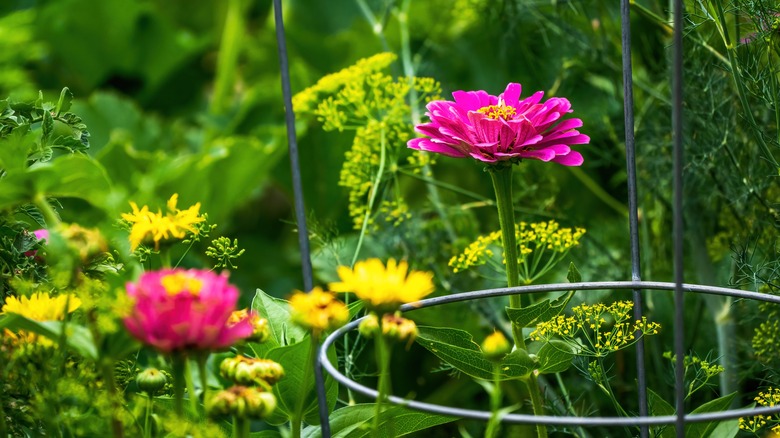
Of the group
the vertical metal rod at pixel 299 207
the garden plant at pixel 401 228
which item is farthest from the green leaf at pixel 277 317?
the vertical metal rod at pixel 299 207

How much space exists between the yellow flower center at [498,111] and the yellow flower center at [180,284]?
0.23 m

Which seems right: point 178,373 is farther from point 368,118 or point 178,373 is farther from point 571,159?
point 368,118

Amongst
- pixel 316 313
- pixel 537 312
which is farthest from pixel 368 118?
pixel 316 313

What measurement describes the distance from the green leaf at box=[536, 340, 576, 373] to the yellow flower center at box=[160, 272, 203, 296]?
23 cm

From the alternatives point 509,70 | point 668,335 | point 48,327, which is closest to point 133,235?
point 48,327

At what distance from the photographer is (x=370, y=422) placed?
53 centimetres

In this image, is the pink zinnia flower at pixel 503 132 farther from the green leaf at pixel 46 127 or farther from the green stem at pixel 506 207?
the green leaf at pixel 46 127

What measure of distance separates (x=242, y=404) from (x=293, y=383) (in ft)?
0.43

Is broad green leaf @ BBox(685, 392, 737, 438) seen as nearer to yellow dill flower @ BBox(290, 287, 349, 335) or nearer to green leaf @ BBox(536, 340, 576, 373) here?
green leaf @ BBox(536, 340, 576, 373)

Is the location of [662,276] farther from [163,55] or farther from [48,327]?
[163,55]

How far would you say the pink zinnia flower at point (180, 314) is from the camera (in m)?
0.38

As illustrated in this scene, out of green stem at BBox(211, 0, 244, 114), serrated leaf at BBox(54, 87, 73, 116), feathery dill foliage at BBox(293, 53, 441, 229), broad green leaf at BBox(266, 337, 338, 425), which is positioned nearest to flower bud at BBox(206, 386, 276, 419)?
broad green leaf at BBox(266, 337, 338, 425)

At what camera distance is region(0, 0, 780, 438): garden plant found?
439 millimetres

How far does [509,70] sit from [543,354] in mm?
713
